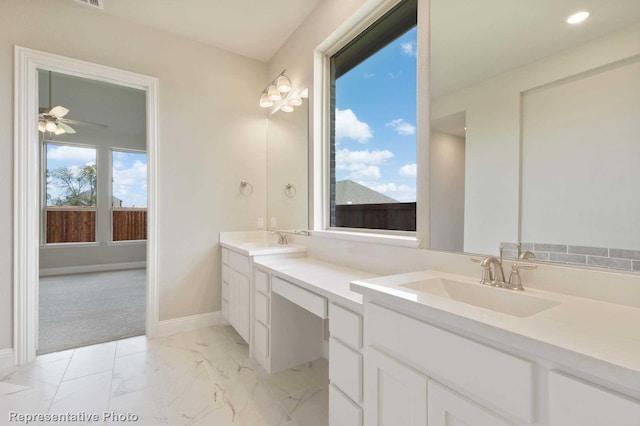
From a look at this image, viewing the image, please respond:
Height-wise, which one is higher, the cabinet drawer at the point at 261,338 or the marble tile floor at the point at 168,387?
the cabinet drawer at the point at 261,338

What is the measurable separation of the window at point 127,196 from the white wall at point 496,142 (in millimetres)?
5803

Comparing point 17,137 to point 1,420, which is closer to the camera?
point 1,420

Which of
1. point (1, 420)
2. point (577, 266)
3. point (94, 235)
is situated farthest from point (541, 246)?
point (94, 235)

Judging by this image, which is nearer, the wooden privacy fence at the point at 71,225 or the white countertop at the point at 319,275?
the white countertop at the point at 319,275

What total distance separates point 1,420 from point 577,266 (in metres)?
2.83

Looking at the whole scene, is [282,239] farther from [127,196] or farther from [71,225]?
[71,225]

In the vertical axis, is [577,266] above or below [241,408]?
above

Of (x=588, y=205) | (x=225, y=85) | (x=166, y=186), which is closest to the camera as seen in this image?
(x=588, y=205)

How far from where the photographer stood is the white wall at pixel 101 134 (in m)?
4.84

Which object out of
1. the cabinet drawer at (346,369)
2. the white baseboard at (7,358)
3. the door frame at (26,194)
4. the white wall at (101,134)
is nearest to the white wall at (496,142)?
the cabinet drawer at (346,369)

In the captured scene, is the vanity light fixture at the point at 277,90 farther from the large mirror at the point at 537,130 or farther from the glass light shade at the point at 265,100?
the large mirror at the point at 537,130

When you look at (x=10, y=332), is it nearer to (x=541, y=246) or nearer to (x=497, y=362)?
(x=497, y=362)

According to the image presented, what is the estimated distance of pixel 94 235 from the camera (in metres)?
5.43

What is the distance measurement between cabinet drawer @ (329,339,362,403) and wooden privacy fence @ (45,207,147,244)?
5.94m
